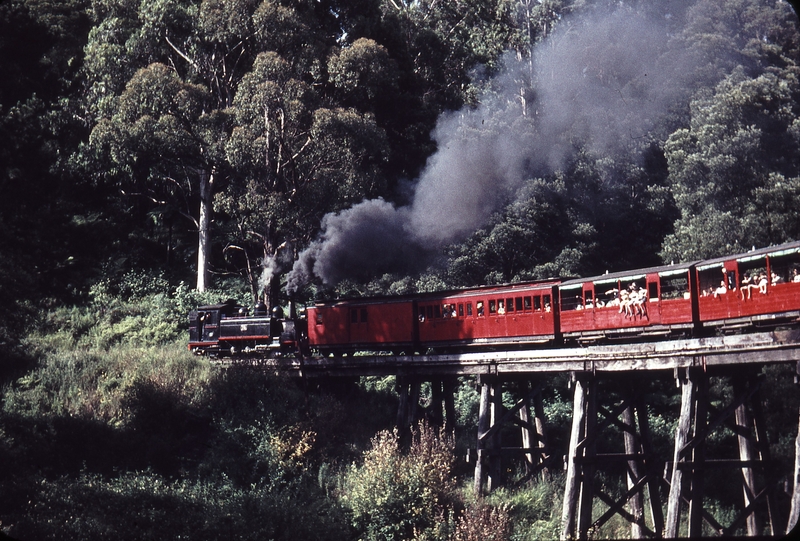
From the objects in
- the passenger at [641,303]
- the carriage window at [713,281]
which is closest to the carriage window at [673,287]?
the passenger at [641,303]

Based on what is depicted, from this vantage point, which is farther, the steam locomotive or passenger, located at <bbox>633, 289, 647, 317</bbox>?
passenger, located at <bbox>633, 289, 647, 317</bbox>

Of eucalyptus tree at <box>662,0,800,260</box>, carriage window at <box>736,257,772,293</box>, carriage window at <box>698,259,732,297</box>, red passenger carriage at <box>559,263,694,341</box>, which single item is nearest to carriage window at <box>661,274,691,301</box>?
red passenger carriage at <box>559,263,694,341</box>

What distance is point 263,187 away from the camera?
111 feet

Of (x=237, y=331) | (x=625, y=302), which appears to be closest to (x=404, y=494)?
(x=625, y=302)

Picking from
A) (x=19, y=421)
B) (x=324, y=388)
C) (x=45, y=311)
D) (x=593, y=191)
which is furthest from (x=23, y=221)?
(x=593, y=191)

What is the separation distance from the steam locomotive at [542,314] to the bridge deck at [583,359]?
1.08m

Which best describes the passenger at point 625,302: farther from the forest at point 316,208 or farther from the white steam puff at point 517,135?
the white steam puff at point 517,135

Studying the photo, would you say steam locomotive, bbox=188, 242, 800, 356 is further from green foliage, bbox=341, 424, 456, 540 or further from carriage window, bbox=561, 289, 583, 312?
green foliage, bbox=341, 424, 456, 540

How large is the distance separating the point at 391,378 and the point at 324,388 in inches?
165

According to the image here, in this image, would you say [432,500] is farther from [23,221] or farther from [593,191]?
[593,191]

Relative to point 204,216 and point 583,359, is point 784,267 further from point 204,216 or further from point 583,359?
point 204,216

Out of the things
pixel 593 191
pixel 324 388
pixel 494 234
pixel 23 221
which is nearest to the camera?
pixel 324 388

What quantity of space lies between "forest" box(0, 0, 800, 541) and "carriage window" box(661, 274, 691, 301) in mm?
6339

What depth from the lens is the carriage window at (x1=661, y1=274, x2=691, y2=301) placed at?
2009cm
